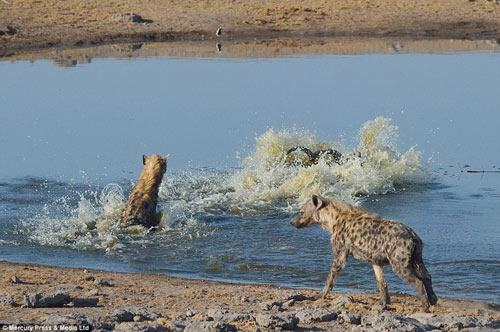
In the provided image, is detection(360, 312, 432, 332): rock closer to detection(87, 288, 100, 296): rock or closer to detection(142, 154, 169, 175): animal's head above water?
detection(87, 288, 100, 296): rock

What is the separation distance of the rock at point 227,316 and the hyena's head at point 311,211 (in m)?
1.89

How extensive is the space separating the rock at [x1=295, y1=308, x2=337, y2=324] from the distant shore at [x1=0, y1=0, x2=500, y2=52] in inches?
1120

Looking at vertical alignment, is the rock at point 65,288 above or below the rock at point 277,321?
below

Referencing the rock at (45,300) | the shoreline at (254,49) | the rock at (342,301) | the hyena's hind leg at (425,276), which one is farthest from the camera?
the shoreline at (254,49)

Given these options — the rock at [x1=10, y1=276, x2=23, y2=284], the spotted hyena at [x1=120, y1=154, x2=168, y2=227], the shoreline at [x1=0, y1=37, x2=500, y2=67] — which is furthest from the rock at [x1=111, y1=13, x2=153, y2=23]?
the rock at [x1=10, y1=276, x2=23, y2=284]

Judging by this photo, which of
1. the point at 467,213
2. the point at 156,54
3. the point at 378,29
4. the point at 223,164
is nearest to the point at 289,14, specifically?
the point at 378,29

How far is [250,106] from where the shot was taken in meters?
21.3

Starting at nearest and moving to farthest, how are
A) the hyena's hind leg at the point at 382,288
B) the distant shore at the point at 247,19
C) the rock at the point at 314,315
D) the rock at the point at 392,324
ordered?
the rock at the point at 392,324 < the rock at the point at 314,315 < the hyena's hind leg at the point at 382,288 < the distant shore at the point at 247,19

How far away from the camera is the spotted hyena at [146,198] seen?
12094 millimetres

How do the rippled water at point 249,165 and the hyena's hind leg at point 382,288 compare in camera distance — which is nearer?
the hyena's hind leg at point 382,288

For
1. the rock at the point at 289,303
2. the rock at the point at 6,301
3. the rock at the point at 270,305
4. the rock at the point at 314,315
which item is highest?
the rock at the point at 314,315

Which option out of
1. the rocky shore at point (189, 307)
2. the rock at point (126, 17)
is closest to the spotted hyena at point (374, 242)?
the rocky shore at point (189, 307)

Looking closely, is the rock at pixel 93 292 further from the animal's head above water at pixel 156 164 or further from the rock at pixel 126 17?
the rock at pixel 126 17

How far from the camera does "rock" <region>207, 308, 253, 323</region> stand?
730cm
